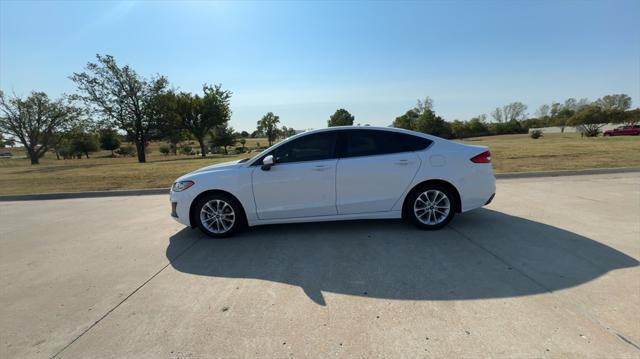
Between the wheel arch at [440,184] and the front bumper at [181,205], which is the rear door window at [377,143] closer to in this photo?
the wheel arch at [440,184]

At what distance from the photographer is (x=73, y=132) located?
117ft

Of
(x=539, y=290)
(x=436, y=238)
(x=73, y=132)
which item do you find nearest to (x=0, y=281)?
(x=436, y=238)

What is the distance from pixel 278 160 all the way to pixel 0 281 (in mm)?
3721

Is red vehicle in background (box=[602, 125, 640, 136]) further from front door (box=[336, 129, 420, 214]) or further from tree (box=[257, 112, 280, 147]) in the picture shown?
tree (box=[257, 112, 280, 147])

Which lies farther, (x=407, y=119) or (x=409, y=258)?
(x=407, y=119)

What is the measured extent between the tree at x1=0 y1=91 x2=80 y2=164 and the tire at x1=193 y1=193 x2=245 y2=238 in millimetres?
40136

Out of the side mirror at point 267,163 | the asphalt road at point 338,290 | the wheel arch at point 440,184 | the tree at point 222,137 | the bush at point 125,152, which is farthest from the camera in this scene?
the bush at point 125,152

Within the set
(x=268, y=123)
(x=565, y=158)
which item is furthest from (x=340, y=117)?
(x=565, y=158)

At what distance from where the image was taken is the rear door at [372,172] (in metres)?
4.57

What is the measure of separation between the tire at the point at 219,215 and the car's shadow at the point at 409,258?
0.16 metres

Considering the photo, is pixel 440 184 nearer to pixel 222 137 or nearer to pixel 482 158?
pixel 482 158

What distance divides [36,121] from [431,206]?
44.9 metres

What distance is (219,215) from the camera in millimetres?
4793

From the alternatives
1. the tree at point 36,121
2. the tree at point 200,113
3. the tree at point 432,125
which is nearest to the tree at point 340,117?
the tree at point 432,125
